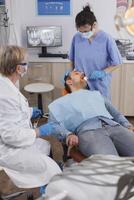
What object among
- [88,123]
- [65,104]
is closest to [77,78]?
[65,104]

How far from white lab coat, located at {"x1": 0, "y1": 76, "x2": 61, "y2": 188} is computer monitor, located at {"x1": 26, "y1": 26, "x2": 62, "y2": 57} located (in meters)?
2.21

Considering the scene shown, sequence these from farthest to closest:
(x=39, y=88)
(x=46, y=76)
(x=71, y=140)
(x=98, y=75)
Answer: (x=46, y=76) < (x=39, y=88) < (x=98, y=75) < (x=71, y=140)

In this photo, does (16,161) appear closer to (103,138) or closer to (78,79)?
(103,138)

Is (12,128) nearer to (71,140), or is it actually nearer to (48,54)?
(71,140)

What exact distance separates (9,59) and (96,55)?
1.25 metres

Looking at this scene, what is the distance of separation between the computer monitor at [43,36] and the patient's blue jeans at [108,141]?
2.07m

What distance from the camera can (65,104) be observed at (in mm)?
2109

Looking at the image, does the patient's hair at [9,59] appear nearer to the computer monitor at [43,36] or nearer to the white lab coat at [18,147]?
the white lab coat at [18,147]

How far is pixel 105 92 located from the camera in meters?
2.88

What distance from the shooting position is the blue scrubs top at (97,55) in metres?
2.78

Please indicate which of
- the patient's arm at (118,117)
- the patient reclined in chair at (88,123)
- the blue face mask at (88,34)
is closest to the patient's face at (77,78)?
the patient reclined in chair at (88,123)

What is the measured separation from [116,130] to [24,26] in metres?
2.47

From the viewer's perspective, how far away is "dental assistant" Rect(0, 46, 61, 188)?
1.63 m

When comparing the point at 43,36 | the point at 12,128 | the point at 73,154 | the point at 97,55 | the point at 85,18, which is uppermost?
the point at 85,18
